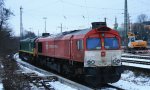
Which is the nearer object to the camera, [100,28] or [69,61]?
[100,28]

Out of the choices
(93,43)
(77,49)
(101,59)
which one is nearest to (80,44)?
(77,49)

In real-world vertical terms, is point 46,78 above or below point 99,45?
below

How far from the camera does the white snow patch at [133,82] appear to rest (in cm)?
1661

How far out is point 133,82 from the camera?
1892 centimetres

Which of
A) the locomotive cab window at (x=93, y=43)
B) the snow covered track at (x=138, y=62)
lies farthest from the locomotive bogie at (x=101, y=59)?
the snow covered track at (x=138, y=62)

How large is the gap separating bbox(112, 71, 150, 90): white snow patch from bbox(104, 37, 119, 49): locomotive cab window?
1951mm

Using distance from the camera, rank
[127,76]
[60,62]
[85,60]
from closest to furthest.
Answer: [85,60], [127,76], [60,62]

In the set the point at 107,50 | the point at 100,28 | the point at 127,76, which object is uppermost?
the point at 100,28

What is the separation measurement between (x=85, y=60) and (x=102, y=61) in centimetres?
90

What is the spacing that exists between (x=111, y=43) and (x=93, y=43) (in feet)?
3.29

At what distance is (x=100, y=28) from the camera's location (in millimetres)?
17609

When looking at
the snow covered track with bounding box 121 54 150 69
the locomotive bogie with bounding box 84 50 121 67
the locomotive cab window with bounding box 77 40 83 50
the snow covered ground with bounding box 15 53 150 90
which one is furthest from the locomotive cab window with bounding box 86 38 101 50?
the snow covered track with bounding box 121 54 150 69

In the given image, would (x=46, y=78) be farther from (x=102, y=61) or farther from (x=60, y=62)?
(x=102, y=61)

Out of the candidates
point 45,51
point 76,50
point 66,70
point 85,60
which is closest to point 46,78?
point 66,70
